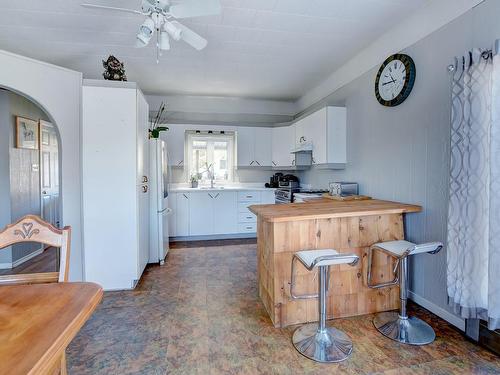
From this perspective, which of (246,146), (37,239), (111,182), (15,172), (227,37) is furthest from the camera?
(246,146)

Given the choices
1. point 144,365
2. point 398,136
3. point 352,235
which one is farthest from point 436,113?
point 144,365

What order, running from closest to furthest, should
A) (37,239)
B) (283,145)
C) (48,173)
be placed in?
1. (37,239)
2. (48,173)
3. (283,145)

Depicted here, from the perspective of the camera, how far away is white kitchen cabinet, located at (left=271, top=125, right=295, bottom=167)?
479 centimetres

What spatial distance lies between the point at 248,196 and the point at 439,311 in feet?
10.4

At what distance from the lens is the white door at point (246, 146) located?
5082 millimetres

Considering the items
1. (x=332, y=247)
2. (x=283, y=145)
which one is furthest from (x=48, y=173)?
(x=332, y=247)

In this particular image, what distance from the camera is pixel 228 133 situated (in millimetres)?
5148

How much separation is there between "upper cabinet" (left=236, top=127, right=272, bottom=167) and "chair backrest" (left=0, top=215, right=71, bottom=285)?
3.91 metres

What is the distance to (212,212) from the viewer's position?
15.5 ft

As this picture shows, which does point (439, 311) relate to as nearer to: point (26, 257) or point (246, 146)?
point (246, 146)

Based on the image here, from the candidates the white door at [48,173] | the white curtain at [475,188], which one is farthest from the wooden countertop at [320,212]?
the white door at [48,173]

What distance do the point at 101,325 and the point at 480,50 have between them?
335cm

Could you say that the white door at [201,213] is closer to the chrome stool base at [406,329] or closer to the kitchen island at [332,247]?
the kitchen island at [332,247]

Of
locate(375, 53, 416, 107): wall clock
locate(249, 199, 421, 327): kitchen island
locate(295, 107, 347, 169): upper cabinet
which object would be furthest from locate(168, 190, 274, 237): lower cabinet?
locate(375, 53, 416, 107): wall clock
